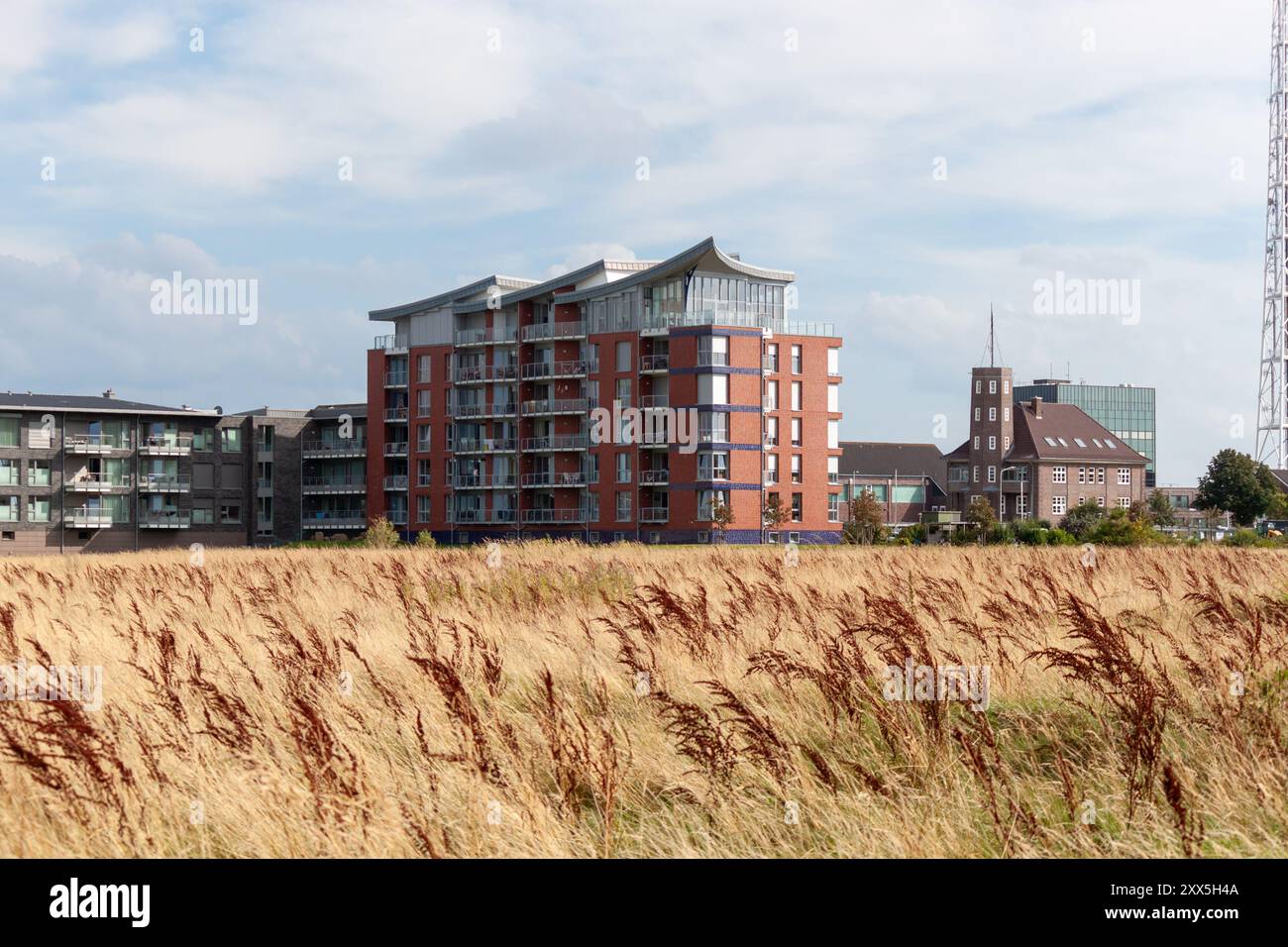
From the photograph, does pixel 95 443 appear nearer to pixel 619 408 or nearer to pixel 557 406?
pixel 557 406

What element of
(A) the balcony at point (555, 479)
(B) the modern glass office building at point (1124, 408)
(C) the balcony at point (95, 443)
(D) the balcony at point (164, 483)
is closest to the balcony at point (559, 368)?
(A) the balcony at point (555, 479)

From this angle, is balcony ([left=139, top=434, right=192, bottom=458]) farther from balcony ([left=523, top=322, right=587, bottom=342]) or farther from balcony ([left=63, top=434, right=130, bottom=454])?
balcony ([left=523, top=322, right=587, bottom=342])

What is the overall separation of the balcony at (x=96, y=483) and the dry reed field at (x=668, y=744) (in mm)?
77087

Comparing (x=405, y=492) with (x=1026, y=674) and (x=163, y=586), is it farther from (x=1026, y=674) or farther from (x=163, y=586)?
(x=1026, y=674)

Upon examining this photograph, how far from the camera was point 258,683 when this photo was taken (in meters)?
9.05

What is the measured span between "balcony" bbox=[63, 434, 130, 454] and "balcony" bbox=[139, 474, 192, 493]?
2475 millimetres

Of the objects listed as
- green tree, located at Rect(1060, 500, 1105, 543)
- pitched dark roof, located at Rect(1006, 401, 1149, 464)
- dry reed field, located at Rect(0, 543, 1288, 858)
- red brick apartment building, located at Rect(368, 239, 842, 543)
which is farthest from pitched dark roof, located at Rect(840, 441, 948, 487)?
dry reed field, located at Rect(0, 543, 1288, 858)

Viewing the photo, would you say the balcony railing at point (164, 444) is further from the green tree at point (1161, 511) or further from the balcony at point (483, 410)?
the green tree at point (1161, 511)

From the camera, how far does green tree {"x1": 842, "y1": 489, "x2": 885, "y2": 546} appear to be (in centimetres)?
6786

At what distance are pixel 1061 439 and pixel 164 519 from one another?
256 ft

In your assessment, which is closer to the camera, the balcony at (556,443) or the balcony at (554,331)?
the balcony at (556,443)

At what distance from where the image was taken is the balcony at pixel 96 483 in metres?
83.6
